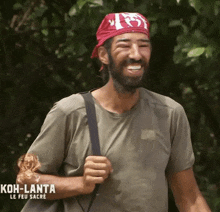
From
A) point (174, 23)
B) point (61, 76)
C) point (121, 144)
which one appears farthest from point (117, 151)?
point (61, 76)

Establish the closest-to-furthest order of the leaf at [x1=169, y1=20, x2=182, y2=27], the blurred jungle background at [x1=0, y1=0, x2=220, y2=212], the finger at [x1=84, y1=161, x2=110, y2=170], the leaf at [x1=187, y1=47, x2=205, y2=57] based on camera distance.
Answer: the finger at [x1=84, y1=161, x2=110, y2=170]
the leaf at [x1=187, y1=47, x2=205, y2=57]
the leaf at [x1=169, y1=20, x2=182, y2=27]
the blurred jungle background at [x1=0, y1=0, x2=220, y2=212]

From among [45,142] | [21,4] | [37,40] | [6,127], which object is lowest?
[6,127]

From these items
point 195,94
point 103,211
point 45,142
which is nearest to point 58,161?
point 45,142

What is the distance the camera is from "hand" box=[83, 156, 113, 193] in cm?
246

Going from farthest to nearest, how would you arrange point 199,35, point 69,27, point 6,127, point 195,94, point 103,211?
1. point 195,94
2. point 6,127
3. point 69,27
4. point 199,35
5. point 103,211

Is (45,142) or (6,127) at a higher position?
(45,142)

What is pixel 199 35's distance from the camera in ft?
12.0

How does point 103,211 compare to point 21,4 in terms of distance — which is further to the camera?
point 21,4

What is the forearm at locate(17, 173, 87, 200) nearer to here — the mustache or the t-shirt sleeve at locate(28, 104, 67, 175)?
the t-shirt sleeve at locate(28, 104, 67, 175)

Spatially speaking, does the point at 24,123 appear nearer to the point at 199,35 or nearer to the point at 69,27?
the point at 69,27

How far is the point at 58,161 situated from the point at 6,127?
2407 mm

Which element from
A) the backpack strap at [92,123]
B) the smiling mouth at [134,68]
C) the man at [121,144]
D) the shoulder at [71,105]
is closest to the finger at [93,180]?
the man at [121,144]

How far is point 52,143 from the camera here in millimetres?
2592

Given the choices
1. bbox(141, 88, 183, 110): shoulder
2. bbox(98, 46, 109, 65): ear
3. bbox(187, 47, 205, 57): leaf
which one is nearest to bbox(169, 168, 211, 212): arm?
bbox(141, 88, 183, 110): shoulder
